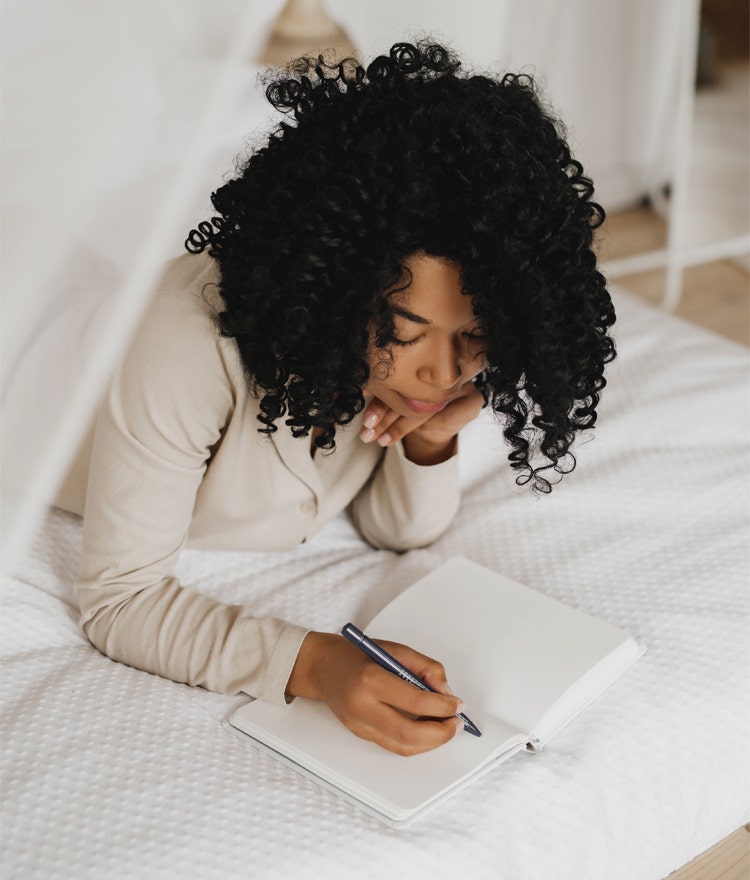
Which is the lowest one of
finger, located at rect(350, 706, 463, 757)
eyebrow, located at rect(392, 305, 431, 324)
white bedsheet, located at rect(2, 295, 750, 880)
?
white bedsheet, located at rect(2, 295, 750, 880)

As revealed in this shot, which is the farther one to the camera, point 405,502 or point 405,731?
point 405,502

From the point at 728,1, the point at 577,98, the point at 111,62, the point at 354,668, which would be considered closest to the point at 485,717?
the point at 354,668

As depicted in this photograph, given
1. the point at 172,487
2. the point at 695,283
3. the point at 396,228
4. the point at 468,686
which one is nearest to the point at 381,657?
the point at 468,686

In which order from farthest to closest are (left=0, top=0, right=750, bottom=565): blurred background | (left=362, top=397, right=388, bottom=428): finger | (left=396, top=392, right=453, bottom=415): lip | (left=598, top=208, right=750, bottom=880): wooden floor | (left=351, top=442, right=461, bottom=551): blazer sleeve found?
1. (left=598, top=208, right=750, bottom=880): wooden floor
2. (left=351, top=442, right=461, bottom=551): blazer sleeve
3. (left=362, top=397, right=388, bottom=428): finger
4. (left=396, top=392, right=453, bottom=415): lip
5. (left=0, top=0, right=750, bottom=565): blurred background

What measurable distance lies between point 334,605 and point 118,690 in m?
0.27

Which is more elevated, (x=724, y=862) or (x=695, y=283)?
(x=695, y=283)

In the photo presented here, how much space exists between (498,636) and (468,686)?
8 cm

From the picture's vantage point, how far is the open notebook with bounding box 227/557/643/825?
90cm

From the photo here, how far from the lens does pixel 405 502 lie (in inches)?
49.1

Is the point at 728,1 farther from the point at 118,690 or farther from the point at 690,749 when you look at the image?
the point at 118,690

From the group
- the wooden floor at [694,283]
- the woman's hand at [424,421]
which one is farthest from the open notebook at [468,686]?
the wooden floor at [694,283]

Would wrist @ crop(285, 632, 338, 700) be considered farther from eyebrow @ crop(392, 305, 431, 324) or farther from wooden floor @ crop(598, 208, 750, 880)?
wooden floor @ crop(598, 208, 750, 880)

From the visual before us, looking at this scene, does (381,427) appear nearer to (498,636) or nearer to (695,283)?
(498,636)

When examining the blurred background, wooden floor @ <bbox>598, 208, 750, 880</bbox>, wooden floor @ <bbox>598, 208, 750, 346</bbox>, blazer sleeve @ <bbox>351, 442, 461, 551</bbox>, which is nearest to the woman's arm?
blazer sleeve @ <bbox>351, 442, 461, 551</bbox>
